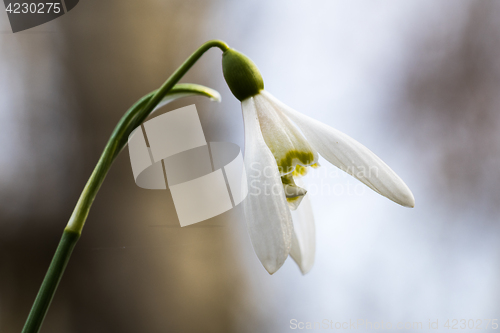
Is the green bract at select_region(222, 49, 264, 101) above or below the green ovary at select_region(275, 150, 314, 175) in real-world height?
above

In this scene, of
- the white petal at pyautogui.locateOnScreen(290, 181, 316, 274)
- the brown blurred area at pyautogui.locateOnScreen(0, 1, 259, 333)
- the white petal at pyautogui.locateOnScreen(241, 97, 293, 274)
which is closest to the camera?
the white petal at pyautogui.locateOnScreen(241, 97, 293, 274)

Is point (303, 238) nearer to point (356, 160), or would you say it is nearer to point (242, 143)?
point (356, 160)

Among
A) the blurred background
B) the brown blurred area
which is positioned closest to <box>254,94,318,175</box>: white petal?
the blurred background

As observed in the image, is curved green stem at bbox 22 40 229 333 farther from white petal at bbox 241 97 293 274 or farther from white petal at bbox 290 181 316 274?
white petal at bbox 290 181 316 274

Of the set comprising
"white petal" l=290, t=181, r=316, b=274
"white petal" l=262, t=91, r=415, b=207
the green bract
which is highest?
the green bract

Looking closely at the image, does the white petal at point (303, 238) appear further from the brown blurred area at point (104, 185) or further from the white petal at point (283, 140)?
the brown blurred area at point (104, 185)

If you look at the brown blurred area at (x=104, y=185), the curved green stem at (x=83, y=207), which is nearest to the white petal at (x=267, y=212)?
the curved green stem at (x=83, y=207)
